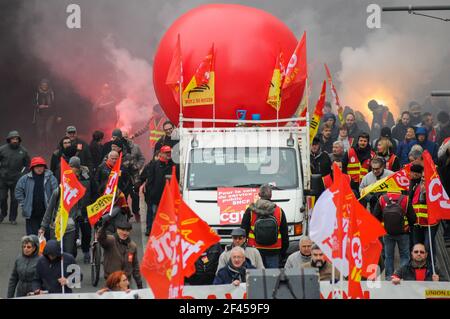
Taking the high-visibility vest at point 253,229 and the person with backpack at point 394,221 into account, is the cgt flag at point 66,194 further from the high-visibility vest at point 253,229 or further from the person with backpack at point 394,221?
the person with backpack at point 394,221

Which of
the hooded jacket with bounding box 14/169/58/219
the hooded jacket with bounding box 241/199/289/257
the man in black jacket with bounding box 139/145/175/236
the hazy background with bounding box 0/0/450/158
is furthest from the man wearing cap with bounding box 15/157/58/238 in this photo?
the hazy background with bounding box 0/0/450/158

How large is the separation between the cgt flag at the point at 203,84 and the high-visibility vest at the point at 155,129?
5.49 meters

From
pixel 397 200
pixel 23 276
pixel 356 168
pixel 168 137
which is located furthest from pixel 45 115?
pixel 23 276

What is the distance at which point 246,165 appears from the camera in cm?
1853

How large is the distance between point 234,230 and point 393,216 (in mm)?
2520

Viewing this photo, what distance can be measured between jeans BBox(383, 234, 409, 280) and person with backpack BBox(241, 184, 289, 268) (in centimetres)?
147

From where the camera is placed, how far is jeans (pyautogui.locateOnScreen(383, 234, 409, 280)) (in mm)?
17391

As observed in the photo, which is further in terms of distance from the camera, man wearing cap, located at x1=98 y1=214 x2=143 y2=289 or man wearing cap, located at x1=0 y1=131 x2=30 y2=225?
man wearing cap, located at x1=0 y1=131 x2=30 y2=225

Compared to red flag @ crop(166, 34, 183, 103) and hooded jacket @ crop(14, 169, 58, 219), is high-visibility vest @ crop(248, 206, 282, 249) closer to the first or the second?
hooded jacket @ crop(14, 169, 58, 219)

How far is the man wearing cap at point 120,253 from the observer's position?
1598 cm

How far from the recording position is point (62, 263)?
15258mm
